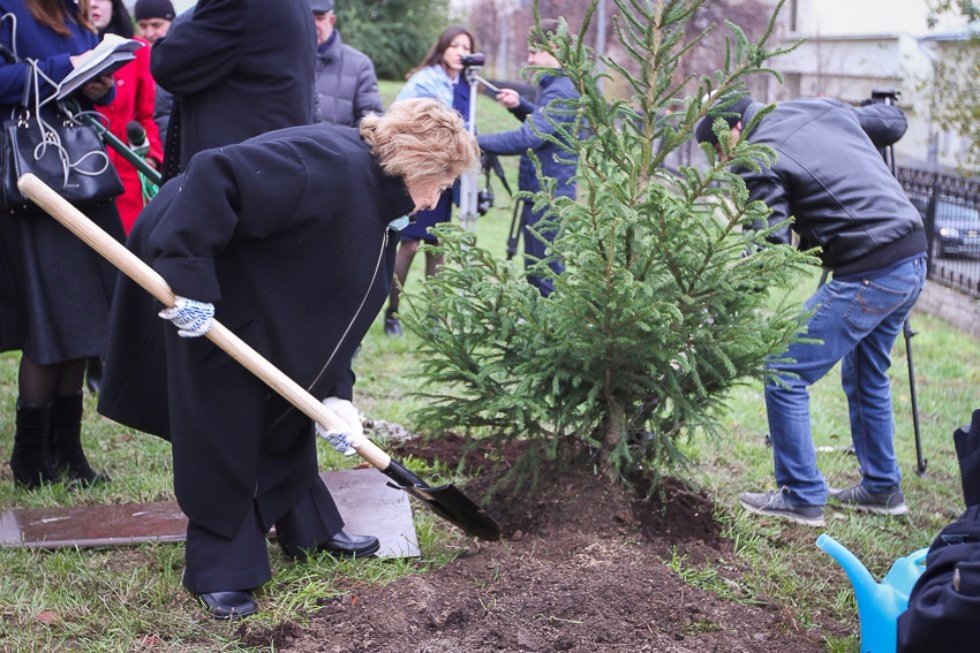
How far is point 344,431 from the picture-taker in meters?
3.38

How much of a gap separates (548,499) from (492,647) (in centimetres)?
95

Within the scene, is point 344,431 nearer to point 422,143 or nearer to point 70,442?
point 422,143

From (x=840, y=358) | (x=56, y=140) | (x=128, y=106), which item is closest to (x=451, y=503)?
(x=840, y=358)

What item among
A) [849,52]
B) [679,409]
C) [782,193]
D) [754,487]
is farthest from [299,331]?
[849,52]

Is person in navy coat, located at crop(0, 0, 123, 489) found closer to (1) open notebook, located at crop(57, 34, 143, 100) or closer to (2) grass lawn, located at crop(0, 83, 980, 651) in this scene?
(1) open notebook, located at crop(57, 34, 143, 100)

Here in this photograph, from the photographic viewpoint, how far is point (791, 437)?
15.1 feet

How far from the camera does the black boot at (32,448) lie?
4391 millimetres

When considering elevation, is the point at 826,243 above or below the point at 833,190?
below

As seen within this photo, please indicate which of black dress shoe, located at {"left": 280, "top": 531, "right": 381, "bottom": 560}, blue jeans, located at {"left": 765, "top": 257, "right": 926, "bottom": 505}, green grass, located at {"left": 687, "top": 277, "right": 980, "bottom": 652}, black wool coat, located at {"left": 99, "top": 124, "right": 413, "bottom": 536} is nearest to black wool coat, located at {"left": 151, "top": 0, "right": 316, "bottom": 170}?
black wool coat, located at {"left": 99, "top": 124, "right": 413, "bottom": 536}

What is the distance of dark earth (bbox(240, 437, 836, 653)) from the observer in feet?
10.6

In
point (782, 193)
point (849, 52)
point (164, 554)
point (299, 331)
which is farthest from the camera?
point (849, 52)

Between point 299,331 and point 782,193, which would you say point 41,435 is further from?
point 782,193

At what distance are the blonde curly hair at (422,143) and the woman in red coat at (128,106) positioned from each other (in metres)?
2.87

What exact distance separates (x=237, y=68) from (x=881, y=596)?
2884 millimetres
